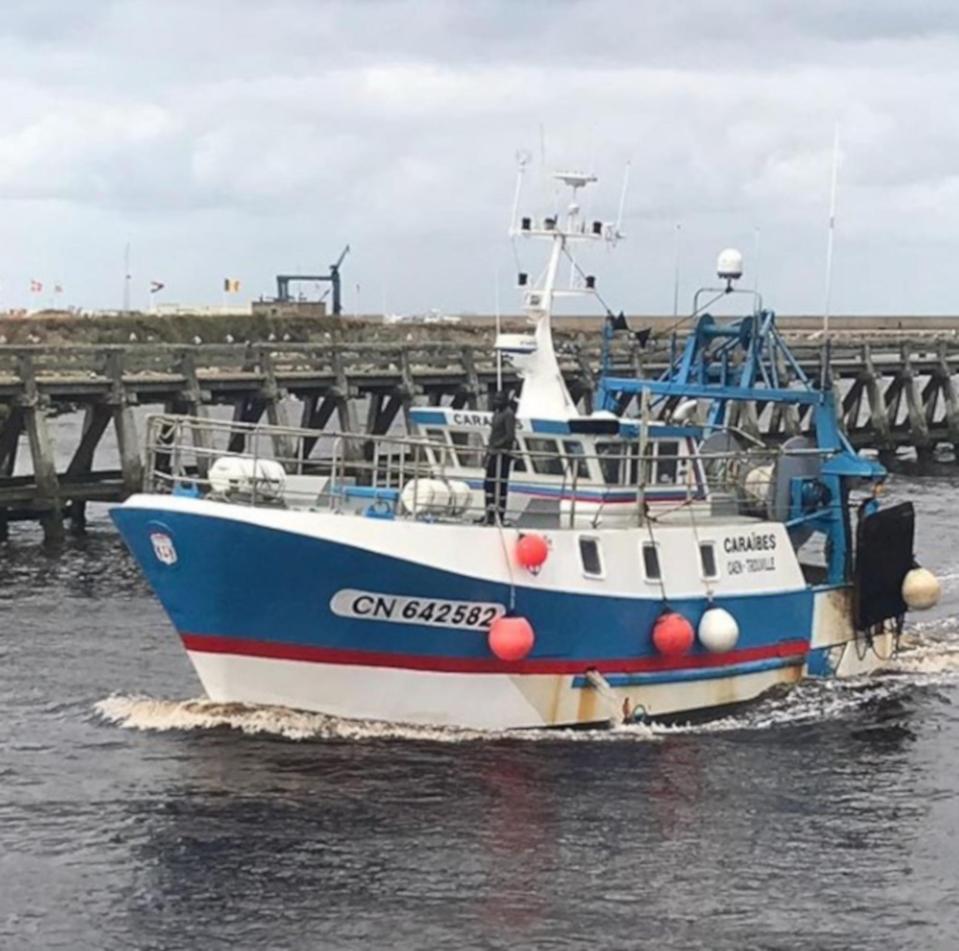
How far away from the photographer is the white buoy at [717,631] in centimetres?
2223

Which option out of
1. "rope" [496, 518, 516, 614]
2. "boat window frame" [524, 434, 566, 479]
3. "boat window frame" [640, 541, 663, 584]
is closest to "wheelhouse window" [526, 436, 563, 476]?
"boat window frame" [524, 434, 566, 479]

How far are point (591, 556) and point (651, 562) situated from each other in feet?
3.22

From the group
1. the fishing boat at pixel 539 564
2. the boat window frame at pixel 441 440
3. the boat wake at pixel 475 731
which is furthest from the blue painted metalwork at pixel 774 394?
the boat window frame at pixel 441 440

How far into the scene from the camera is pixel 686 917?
16.1 meters

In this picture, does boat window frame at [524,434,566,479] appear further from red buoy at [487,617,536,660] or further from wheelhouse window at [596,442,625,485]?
red buoy at [487,617,536,660]

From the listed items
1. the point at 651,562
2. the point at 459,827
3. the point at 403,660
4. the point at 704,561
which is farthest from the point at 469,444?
the point at 459,827

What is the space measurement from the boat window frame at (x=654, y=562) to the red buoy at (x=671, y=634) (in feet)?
1.56

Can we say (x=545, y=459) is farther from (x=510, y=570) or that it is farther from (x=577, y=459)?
(x=510, y=570)

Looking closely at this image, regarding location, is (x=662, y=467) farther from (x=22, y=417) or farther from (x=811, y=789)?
(x=22, y=417)

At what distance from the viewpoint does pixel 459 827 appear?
18156 mm

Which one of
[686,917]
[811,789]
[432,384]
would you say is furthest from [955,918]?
[432,384]

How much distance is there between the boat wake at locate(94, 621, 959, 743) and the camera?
20.8 metres

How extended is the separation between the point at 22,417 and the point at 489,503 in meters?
18.7

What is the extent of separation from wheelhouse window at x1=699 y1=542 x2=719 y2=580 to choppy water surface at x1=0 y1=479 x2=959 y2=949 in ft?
6.08
